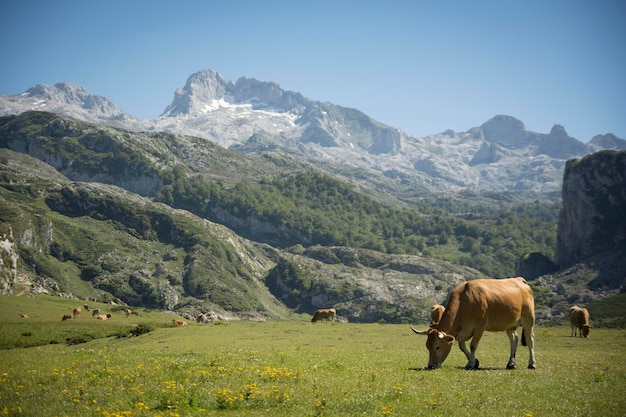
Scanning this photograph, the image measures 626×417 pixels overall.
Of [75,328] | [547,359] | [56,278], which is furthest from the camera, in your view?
[56,278]

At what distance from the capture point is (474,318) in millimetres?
25203

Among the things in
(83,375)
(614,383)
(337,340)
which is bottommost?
(337,340)

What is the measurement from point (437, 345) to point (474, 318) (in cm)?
248

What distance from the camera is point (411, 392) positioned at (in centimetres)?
1919

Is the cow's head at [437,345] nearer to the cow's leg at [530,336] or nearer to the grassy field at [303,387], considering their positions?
the grassy field at [303,387]

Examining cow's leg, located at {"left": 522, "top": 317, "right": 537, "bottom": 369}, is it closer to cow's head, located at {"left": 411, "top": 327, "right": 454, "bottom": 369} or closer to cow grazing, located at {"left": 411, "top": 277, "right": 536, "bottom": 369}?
cow grazing, located at {"left": 411, "top": 277, "right": 536, "bottom": 369}

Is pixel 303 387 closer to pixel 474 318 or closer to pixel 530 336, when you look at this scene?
pixel 474 318

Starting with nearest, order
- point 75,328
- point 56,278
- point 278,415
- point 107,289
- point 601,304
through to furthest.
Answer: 1. point 278,415
2. point 75,328
3. point 601,304
4. point 56,278
5. point 107,289

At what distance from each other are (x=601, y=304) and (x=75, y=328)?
15813 centimetres

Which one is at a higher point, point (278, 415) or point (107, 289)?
point (278, 415)

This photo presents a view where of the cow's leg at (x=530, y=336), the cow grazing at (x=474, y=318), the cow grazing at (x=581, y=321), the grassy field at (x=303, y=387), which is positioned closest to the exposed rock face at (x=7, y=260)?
the grassy field at (x=303, y=387)

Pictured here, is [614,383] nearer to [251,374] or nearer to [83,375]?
[251,374]

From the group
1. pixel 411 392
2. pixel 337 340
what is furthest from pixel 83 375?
pixel 337 340

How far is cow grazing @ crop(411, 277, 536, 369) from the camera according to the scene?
25.1 m
